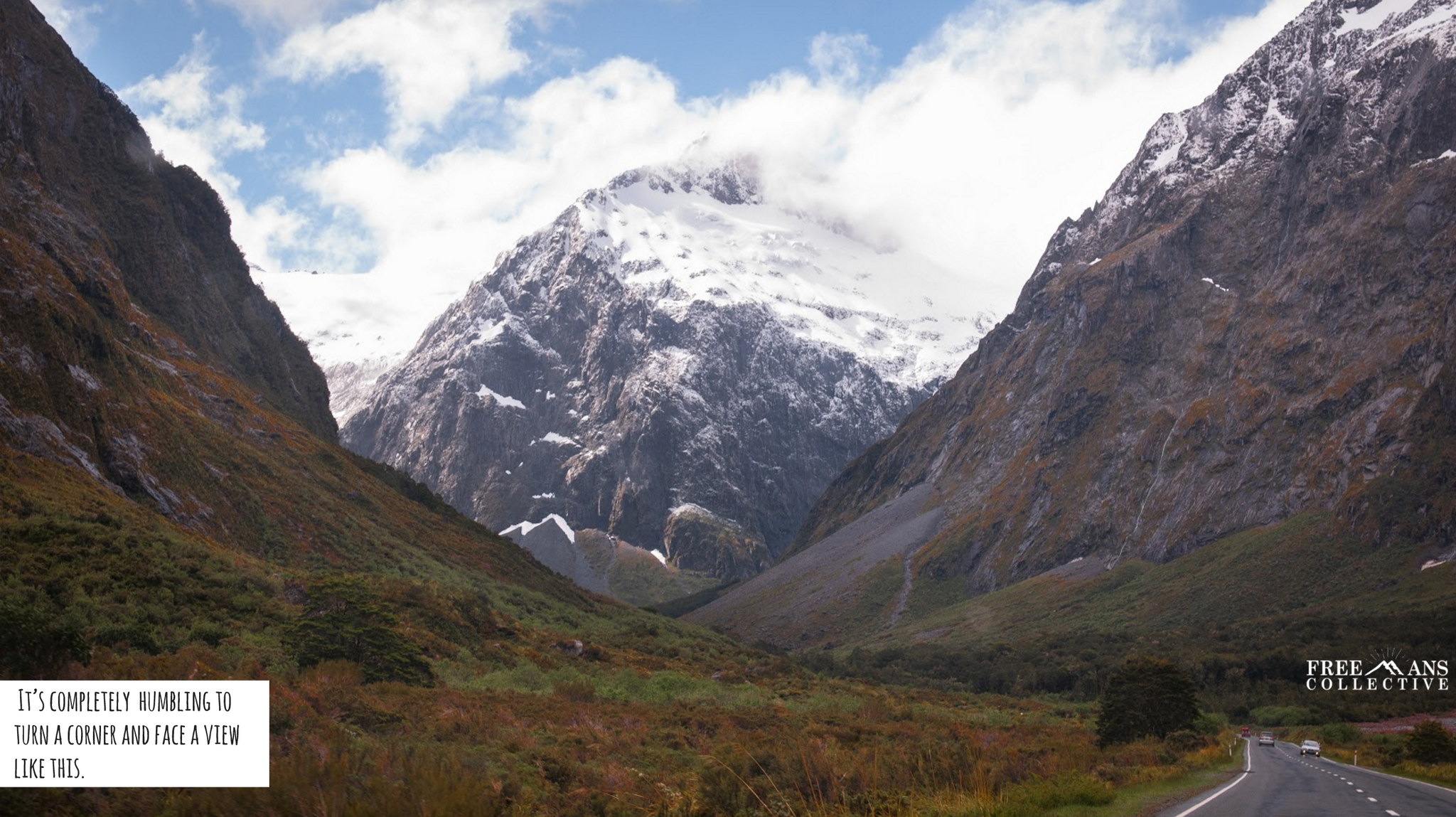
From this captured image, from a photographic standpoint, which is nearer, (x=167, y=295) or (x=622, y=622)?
(x=622, y=622)

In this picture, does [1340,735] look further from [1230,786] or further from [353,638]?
[353,638]

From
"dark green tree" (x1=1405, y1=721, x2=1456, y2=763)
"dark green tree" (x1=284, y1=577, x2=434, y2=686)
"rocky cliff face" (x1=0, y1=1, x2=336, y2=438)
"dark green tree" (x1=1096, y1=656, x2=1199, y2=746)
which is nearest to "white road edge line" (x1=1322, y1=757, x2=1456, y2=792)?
"dark green tree" (x1=1405, y1=721, x2=1456, y2=763)

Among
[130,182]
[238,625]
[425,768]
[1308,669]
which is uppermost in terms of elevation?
[130,182]

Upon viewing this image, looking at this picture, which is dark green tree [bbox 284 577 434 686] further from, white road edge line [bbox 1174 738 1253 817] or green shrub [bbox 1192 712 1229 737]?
green shrub [bbox 1192 712 1229 737]

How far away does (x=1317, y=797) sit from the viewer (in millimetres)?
25016

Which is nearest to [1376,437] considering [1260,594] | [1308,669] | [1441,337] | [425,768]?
[1441,337]

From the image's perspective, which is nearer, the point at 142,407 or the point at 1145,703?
the point at 1145,703

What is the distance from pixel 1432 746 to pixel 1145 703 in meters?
12.8

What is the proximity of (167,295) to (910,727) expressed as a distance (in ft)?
356

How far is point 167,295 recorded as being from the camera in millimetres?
114500

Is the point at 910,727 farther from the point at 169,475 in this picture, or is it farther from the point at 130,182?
the point at 130,182

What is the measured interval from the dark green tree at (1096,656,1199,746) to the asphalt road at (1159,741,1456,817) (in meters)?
10.9

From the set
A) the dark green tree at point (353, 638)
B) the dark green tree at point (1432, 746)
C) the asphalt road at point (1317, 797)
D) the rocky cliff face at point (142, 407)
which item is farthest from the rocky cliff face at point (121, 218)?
the dark green tree at point (1432, 746)

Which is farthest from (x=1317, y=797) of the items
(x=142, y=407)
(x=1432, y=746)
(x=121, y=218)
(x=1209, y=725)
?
(x=121, y=218)
